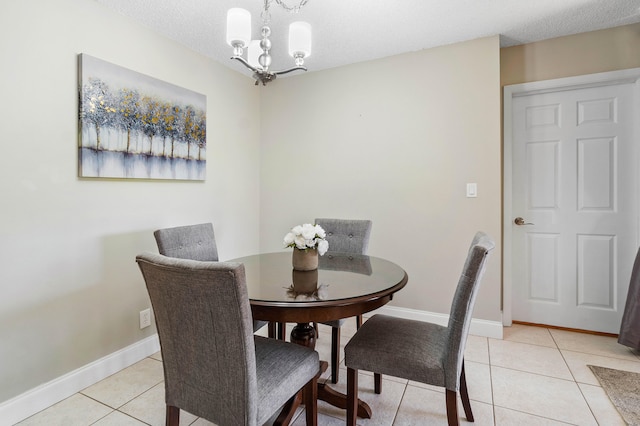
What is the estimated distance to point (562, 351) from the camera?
7.88 feet

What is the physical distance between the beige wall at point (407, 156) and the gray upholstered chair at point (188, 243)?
122 cm

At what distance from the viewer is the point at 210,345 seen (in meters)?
1.08

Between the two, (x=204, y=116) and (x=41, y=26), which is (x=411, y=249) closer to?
(x=204, y=116)

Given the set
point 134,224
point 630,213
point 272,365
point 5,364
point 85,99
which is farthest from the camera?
point 630,213

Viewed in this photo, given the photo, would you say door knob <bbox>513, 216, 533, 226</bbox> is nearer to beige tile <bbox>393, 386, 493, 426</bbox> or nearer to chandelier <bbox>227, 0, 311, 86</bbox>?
beige tile <bbox>393, 386, 493, 426</bbox>

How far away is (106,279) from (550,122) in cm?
360

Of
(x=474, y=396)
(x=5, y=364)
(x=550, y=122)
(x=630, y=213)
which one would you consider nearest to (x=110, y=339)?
(x=5, y=364)

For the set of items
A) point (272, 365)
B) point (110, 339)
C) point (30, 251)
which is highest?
point (30, 251)

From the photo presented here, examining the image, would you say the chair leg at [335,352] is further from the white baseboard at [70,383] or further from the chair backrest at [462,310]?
the white baseboard at [70,383]

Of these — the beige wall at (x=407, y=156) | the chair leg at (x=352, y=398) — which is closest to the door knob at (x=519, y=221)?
the beige wall at (x=407, y=156)

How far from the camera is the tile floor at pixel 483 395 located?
1680 mm

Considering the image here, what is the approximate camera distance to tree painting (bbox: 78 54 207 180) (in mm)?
2004

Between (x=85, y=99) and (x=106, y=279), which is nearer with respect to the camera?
(x=85, y=99)

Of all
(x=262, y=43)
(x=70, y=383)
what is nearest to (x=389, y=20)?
(x=262, y=43)
